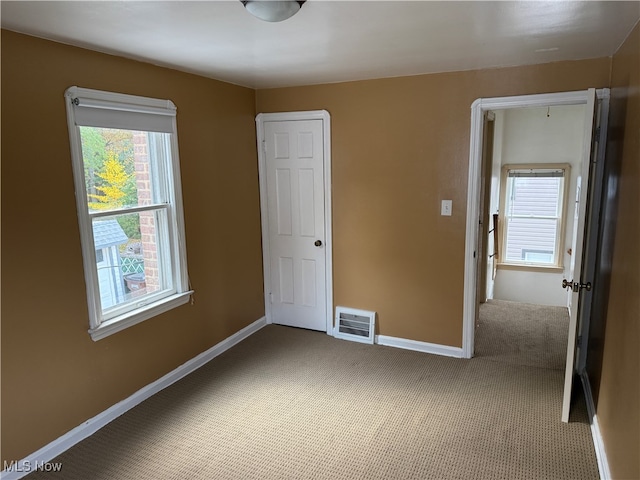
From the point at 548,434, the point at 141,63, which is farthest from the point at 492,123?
the point at 141,63

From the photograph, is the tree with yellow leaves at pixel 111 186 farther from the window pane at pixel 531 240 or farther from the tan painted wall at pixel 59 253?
the window pane at pixel 531 240

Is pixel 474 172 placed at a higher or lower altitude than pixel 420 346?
higher

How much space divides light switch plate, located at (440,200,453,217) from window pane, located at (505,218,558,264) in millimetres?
2903

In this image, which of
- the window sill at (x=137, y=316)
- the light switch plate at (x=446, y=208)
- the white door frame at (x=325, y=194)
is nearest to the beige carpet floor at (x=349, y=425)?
the window sill at (x=137, y=316)

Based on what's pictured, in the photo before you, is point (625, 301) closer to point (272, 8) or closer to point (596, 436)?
point (596, 436)

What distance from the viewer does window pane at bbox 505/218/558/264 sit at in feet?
18.6

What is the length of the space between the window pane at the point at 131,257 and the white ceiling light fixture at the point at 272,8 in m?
1.57

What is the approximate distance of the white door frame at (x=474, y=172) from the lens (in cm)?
291

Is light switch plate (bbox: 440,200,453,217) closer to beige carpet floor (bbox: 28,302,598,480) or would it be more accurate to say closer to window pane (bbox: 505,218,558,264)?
beige carpet floor (bbox: 28,302,598,480)

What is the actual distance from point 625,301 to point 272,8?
1.99 meters

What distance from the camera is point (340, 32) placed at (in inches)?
85.3

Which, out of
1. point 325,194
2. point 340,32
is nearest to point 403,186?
point 325,194

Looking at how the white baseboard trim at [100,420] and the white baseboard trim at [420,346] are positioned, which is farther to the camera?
the white baseboard trim at [420,346]

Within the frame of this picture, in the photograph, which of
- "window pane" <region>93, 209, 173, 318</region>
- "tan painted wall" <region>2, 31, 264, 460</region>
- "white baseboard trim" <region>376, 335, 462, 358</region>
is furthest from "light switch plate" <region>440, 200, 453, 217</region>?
"window pane" <region>93, 209, 173, 318</region>
